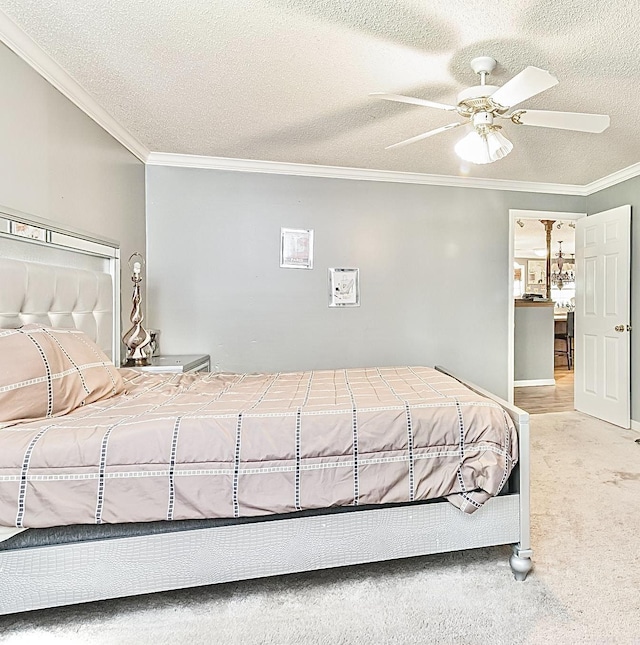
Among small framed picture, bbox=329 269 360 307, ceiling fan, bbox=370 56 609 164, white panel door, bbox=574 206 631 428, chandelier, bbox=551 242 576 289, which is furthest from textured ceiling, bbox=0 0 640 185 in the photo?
chandelier, bbox=551 242 576 289

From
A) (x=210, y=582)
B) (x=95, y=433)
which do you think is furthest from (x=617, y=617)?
(x=95, y=433)

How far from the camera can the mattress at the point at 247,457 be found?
4.47 feet

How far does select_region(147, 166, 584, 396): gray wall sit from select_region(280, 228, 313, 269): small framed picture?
56 mm

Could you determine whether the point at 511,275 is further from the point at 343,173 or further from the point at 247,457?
the point at 247,457

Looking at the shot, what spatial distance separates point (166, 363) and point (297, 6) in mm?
2245

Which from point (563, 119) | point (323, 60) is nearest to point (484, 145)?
point (563, 119)

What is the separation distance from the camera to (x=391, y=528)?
164 cm

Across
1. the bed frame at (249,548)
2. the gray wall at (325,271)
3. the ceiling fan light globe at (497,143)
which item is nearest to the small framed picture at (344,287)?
the gray wall at (325,271)

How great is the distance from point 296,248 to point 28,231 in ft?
7.04

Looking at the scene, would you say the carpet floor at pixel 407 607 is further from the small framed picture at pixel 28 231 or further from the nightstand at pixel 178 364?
the small framed picture at pixel 28 231

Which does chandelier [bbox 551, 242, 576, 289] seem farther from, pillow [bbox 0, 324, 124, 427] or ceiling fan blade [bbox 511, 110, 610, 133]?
pillow [bbox 0, 324, 124, 427]

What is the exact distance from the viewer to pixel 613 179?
13.0ft

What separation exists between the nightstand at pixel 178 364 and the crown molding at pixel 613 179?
4.02 metres

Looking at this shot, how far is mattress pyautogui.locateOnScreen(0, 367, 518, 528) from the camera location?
4.47 ft
